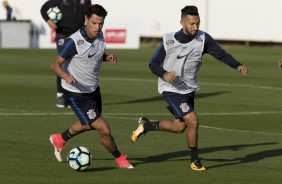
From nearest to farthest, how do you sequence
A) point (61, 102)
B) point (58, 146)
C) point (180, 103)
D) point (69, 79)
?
1. point (69, 79)
2. point (180, 103)
3. point (58, 146)
4. point (61, 102)

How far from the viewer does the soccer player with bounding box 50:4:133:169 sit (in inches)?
528

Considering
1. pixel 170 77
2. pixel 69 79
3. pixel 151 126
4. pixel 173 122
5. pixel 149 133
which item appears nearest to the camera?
pixel 69 79

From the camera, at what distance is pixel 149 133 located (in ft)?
57.9

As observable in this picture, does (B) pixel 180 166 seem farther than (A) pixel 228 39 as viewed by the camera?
No

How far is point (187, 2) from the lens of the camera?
4997 centimetres

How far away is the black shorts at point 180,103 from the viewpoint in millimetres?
13758

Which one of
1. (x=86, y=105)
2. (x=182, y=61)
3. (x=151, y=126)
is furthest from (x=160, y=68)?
(x=151, y=126)

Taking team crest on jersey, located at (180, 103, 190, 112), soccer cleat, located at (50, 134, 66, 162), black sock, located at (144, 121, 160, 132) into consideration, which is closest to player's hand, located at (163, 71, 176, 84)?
team crest on jersey, located at (180, 103, 190, 112)

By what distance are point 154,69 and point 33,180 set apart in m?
2.54

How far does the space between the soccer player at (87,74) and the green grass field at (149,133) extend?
52cm

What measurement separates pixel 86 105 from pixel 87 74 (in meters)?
0.42

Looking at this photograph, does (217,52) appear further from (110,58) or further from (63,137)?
(63,137)

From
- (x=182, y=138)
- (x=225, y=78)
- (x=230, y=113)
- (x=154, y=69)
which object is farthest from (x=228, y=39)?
(x=154, y=69)

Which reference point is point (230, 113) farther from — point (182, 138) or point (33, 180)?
point (33, 180)
